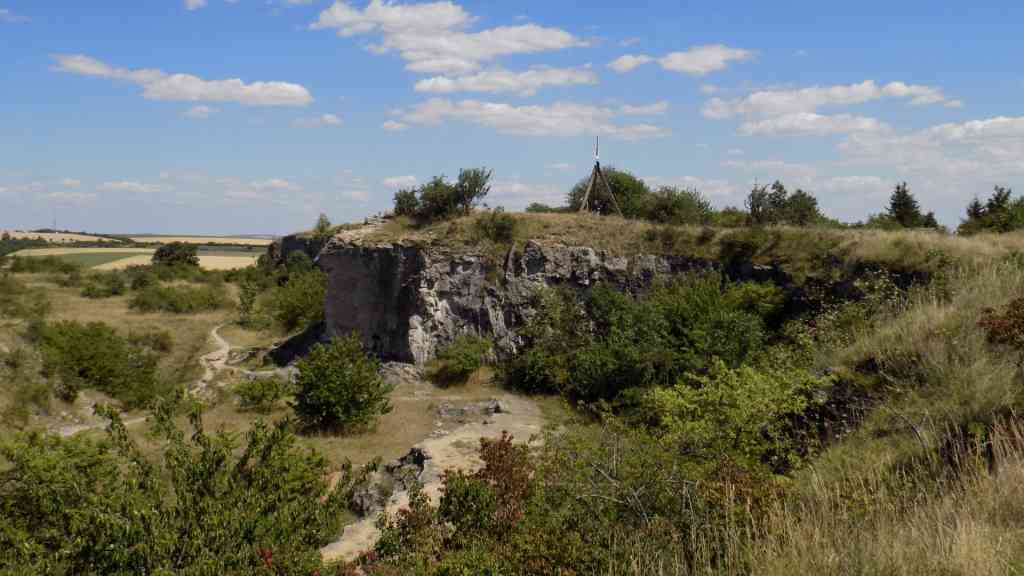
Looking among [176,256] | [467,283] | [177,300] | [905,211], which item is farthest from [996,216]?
[176,256]

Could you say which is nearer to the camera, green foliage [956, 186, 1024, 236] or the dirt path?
the dirt path

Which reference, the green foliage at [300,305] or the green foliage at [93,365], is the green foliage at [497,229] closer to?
the green foliage at [300,305]

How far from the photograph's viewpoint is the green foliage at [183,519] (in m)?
4.18

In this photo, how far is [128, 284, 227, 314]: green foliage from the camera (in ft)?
116

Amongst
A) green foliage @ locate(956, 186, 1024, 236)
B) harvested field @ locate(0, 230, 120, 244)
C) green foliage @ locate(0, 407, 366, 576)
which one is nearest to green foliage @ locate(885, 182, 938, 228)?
green foliage @ locate(956, 186, 1024, 236)

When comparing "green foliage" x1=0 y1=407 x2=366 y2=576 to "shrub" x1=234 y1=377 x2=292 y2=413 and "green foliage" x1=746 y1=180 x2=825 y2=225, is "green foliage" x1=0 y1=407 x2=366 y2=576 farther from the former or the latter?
"green foliage" x1=746 y1=180 x2=825 y2=225

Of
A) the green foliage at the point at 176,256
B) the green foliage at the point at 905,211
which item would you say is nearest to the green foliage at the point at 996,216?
A: the green foliage at the point at 905,211

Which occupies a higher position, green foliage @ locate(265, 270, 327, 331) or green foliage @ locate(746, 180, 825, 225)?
green foliage @ locate(746, 180, 825, 225)

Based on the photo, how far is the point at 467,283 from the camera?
1959 centimetres

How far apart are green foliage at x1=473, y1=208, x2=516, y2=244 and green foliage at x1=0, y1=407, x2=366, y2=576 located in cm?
1412

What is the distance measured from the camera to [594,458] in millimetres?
5312

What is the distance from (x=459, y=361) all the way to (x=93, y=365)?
12198mm

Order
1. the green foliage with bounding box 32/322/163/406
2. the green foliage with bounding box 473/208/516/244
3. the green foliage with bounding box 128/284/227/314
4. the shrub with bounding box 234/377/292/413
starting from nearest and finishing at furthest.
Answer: the shrub with bounding box 234/377/292/413 → the green foliage with bounding box 32/322/163/406 → the green foliage with bounding box 473/208/516/244 → the green foliage with bounding box 128/284/227/314

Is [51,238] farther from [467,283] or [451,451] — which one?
[451,451]
